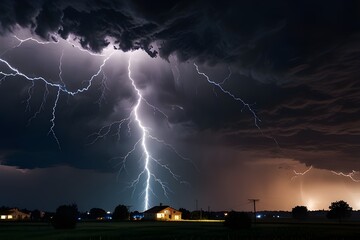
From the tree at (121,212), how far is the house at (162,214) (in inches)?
287

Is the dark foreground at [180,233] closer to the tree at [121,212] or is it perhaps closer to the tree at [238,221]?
the tree at [238,221]

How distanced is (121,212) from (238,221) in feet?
183

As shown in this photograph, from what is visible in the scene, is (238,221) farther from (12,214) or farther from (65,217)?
(12,214)

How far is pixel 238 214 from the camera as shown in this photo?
49250mm

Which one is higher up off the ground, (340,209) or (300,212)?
(340,209)

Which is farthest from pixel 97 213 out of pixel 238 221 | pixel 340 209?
pixel 238 221

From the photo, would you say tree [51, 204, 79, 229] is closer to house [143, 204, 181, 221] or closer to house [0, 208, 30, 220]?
house [143, 204, 181, 221]

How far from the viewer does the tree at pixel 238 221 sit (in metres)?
48.4

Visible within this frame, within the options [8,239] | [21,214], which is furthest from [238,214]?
[21,214]

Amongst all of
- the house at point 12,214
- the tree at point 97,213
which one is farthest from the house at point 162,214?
the tree at point 97,213

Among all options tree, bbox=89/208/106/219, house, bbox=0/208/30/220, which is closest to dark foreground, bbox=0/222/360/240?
house, bbox=0/208/30/220

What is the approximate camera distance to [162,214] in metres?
91.4

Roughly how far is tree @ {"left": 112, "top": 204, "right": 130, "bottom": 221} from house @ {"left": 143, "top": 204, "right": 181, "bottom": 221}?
23.9 ft

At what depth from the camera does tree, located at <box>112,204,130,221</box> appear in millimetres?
97919
